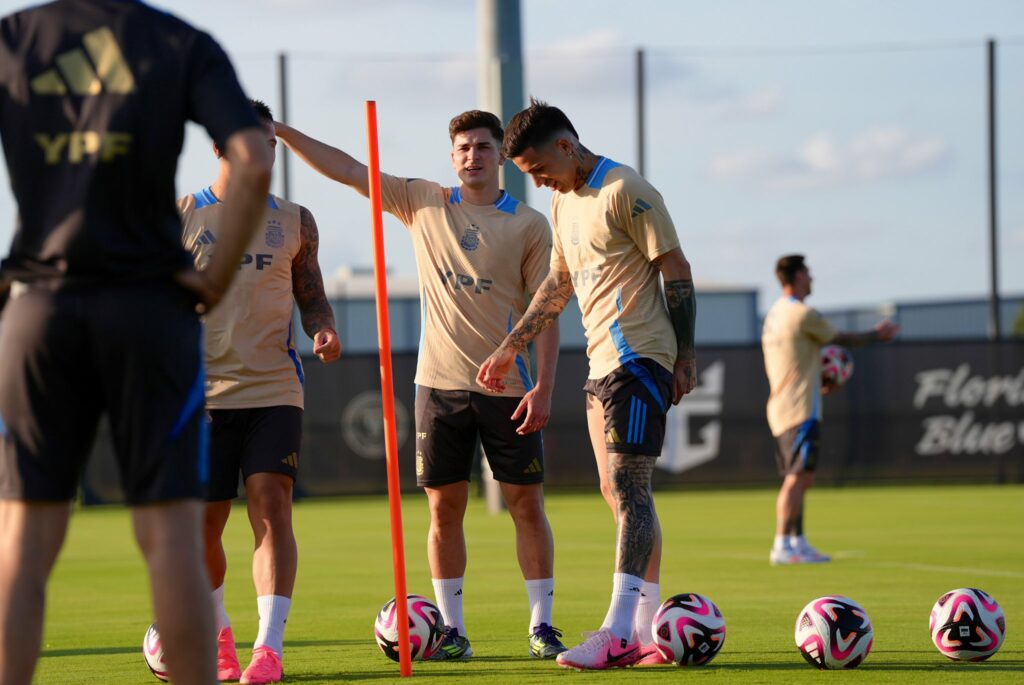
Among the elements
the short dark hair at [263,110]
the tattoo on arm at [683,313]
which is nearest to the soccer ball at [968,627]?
the tattoo on arm at [683,313]

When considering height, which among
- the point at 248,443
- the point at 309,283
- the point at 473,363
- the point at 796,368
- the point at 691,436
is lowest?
the point at 691,436

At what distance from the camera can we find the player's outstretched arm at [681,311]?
6418mm

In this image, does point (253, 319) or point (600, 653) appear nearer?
point (600, 653)

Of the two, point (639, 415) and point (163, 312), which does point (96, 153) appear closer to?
point (163, 312)

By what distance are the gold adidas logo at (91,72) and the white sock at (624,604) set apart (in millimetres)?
3248

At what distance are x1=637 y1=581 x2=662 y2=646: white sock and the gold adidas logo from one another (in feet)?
12.0

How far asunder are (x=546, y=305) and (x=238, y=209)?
3195 mm

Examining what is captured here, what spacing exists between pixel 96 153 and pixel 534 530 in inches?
148

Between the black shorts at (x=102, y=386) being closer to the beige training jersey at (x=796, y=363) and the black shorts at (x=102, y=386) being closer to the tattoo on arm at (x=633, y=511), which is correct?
the tattoo on arm at (x=633, y=511)

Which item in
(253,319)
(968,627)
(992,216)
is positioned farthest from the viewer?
(992,216)

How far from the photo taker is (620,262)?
6.51 metres

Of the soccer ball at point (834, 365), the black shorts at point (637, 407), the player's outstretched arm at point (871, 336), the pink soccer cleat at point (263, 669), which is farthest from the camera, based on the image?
the soccer ball at point (834, 365)

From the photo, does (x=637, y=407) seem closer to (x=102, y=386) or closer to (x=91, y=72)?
(x=102, y=386)

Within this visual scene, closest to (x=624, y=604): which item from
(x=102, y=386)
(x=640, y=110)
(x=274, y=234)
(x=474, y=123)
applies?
(x=274, y=234)
